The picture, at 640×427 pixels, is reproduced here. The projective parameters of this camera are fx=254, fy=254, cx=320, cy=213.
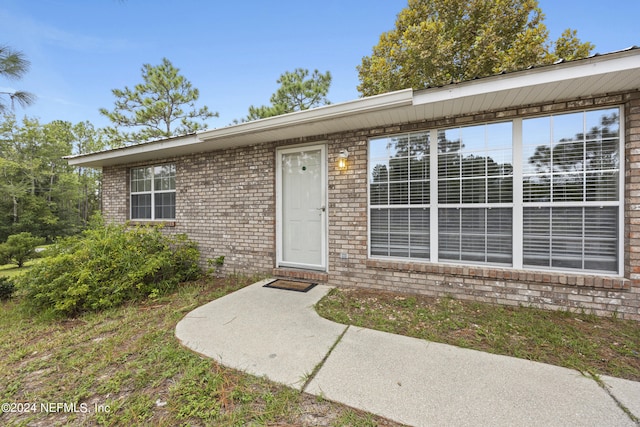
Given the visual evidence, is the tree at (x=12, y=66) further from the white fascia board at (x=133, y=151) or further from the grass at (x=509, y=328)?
the grass at (x=509, y=328)

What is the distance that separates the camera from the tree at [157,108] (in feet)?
44.3

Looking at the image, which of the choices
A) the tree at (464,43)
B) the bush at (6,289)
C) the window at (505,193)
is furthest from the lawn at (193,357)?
the tree at (464,43)

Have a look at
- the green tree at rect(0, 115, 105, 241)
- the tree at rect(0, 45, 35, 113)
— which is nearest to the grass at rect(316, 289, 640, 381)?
the tree at rect(0, 45, 35, 113)

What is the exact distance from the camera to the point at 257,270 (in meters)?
4.64

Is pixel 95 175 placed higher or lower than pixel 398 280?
higher

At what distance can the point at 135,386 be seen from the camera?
74.3 inches

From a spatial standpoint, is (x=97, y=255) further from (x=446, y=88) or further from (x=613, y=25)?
(x=613, y=25)

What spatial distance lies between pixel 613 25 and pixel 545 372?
9686 millimetres

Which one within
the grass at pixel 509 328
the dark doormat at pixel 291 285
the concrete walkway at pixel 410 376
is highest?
the dark doormat at pixel 291 285

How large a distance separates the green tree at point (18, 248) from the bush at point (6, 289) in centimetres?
557

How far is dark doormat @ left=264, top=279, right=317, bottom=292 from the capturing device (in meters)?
3.85

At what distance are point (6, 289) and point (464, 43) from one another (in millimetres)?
13448

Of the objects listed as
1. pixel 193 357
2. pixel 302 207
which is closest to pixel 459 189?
pixel 302 207

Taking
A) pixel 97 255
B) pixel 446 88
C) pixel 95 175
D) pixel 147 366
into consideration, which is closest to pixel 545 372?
pixel 446 88
